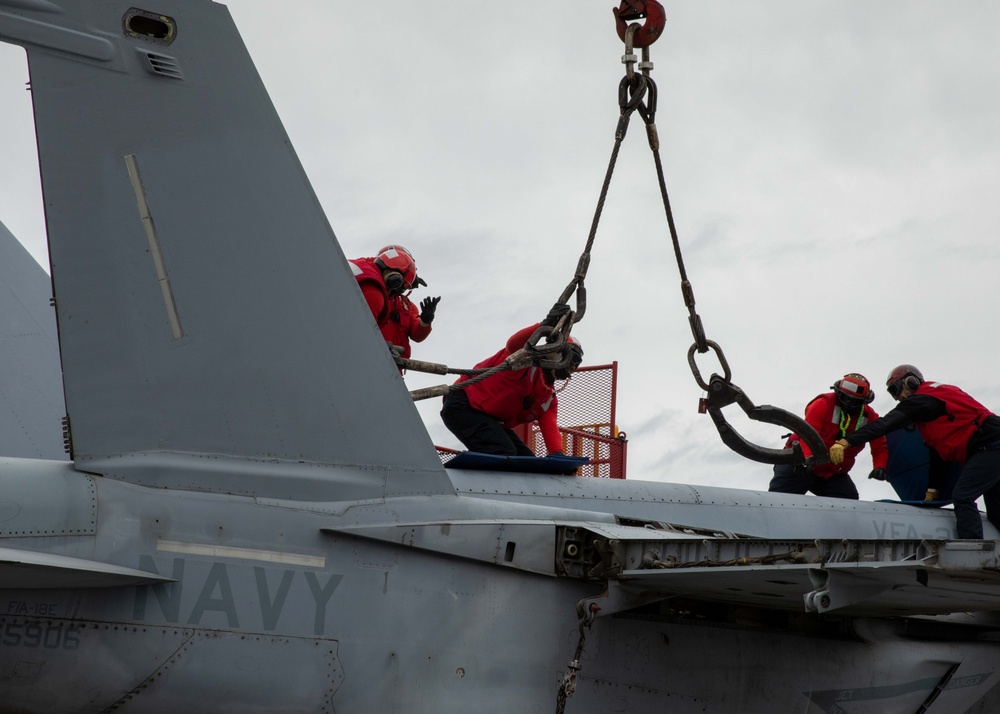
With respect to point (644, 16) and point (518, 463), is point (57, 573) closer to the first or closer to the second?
point (518, 463)

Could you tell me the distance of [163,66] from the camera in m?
5.73

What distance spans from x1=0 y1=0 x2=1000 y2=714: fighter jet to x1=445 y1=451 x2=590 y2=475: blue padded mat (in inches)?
47.7

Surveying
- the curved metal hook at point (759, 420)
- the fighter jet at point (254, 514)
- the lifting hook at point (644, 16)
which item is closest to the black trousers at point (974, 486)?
the curved metal hook at point (759, 420)

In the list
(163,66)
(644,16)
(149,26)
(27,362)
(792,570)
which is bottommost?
(792,570)

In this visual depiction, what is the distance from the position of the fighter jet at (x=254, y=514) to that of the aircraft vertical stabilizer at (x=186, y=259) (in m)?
0.01

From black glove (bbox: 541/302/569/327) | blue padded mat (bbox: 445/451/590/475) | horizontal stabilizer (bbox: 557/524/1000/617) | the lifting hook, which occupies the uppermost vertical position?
the lifting hook

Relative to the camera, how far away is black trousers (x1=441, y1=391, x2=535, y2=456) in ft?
31.6

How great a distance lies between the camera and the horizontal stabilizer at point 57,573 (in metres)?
4.71

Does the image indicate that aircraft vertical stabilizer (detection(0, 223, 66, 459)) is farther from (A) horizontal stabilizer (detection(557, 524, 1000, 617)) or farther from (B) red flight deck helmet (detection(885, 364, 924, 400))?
(B) red flight deck helmet (detection(885, 364, 924, 400))

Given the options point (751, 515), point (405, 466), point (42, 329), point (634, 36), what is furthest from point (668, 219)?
point (42, 329)

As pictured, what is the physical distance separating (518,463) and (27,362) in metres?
4.26

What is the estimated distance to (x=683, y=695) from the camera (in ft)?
20.5

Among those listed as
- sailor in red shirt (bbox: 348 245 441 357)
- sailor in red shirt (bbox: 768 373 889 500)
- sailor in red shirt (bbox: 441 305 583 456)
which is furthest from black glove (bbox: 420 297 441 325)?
sailor in red shirt (bbox: 768 373 889 500)

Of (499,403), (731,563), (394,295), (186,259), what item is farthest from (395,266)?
(731,563)
